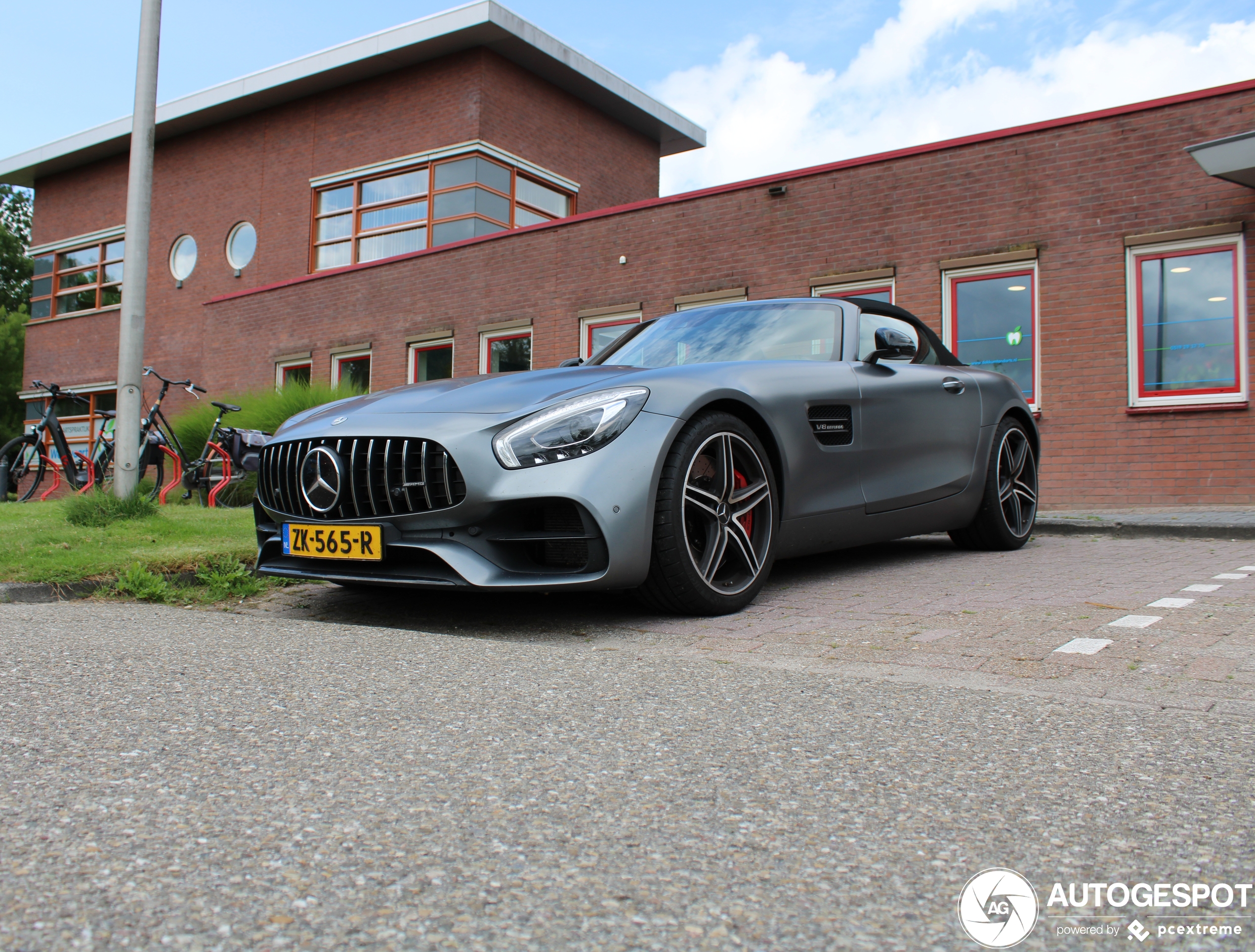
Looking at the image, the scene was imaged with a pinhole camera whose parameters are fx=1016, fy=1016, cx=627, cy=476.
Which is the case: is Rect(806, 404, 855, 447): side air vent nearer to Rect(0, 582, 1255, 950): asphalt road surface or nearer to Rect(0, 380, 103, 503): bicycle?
Rect(0, 582, 1255, 950): asphalt road surface

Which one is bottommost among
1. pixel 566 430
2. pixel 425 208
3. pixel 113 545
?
pixel 113 545

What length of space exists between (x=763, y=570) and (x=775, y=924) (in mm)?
2864

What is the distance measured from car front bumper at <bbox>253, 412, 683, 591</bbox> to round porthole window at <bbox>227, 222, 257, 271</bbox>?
1985 centimetres

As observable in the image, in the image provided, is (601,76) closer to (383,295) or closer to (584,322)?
(383,295)

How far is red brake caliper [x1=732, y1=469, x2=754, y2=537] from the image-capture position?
13.4ft

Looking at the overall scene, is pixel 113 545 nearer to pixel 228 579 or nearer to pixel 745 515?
pixel 228 579

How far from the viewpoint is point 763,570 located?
163 inches

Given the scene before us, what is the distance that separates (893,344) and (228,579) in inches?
132

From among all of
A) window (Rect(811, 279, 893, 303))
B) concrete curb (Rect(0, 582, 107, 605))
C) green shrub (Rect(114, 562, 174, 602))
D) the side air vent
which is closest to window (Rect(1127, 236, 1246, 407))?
window (Rect(811, 279, 893, 303))

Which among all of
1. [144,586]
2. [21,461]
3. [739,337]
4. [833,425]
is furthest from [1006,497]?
[21,461]

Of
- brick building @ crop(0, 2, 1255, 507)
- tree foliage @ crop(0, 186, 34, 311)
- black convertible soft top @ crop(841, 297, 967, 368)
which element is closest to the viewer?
black convertible soft top @ crop(841, 297, 967, 368)

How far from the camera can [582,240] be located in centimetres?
1407

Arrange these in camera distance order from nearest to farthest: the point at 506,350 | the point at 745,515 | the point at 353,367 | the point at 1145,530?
the point at 745,515, the point at 1145,530, the point at 506,350, the point at 353,367

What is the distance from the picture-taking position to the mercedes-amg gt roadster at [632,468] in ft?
11.6
